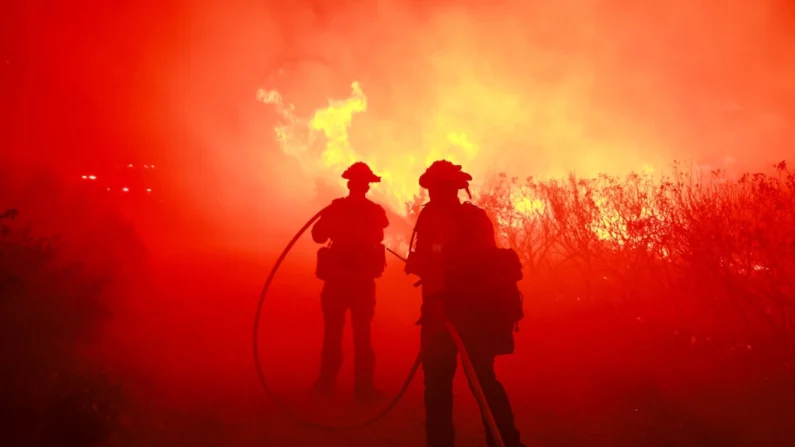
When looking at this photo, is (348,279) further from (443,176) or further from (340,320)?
(443,176)

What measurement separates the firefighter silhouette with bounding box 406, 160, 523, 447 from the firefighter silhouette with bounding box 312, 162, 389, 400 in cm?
190

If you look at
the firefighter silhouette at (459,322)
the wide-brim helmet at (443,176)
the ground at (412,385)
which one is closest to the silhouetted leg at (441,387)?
the firefighter silhouette at (459,322)

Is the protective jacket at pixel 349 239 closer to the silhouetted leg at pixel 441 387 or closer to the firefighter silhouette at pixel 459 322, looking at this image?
the firefighter silhouette at pixel 459 322

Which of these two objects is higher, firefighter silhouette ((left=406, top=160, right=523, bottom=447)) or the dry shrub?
the dry shrub

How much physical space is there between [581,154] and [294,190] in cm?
2685

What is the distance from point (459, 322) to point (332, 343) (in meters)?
2.39

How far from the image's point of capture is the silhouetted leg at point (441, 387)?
3426mm

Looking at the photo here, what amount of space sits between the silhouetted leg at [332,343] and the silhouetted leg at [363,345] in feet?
0.57

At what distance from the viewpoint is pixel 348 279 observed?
5.38m

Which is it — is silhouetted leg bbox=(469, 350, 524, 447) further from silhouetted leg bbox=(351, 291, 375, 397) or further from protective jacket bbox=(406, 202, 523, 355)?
silhouetted leg bbox=(351, 291, 375, 397)

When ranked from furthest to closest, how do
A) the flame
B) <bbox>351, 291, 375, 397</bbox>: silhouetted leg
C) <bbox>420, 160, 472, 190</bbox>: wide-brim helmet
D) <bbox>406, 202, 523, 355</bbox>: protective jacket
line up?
1. the flame
2. <bbox>351, 291, 375, 397</bbox>: silhouetted leg
3. <bbox>420, 160, 472, 190</bbox>: wide-brim helmet
4. <bbox>406, 202, 523, 355</bbox>: protective jacket

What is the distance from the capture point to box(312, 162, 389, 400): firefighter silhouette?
536cm

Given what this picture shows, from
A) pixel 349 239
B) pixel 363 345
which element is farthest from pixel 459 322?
pixel 349 239

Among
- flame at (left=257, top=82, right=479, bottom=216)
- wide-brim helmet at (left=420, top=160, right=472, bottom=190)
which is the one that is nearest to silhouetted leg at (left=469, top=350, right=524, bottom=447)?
wide-brim helmet at (left=420, top=160, right=472, bottom=190)
